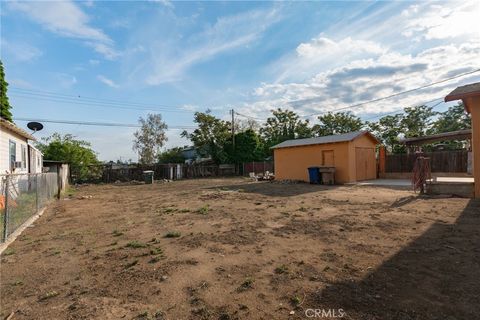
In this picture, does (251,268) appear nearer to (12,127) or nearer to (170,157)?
(12,127)

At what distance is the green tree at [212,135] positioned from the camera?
3594cm

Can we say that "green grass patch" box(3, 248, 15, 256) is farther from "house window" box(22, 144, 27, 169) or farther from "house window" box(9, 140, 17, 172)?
"house window" box(22, 144, 27, 169)

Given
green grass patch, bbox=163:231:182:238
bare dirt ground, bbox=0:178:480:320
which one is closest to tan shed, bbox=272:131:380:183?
bare dirt ground, bbox=0:178:480:320

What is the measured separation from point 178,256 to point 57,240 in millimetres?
3083

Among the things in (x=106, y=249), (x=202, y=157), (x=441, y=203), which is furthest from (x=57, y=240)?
(x=202, y=157)

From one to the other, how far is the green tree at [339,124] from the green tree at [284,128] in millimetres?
2093

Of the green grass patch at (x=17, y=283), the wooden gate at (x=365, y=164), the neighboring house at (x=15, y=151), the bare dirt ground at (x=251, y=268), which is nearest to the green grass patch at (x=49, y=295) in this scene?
the bare dirt ground at (x=251, y=268)

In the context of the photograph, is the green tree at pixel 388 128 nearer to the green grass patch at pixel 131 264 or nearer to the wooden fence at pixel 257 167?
the wooden fence at pixel 257 167

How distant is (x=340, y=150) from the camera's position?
18.8 meters

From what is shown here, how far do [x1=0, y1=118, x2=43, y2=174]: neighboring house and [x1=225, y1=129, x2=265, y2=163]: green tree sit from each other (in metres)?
21.1

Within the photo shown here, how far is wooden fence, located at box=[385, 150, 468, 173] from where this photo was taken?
1916 centimetres

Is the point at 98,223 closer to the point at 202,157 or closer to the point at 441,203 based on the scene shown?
the point at 441,203

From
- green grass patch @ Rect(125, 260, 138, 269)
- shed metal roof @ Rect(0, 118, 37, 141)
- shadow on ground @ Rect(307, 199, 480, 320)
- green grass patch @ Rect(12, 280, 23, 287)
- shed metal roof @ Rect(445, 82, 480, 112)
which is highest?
shed metal roof @ Rect(445, 82, 480, 112)

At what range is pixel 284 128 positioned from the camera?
4162 cm
